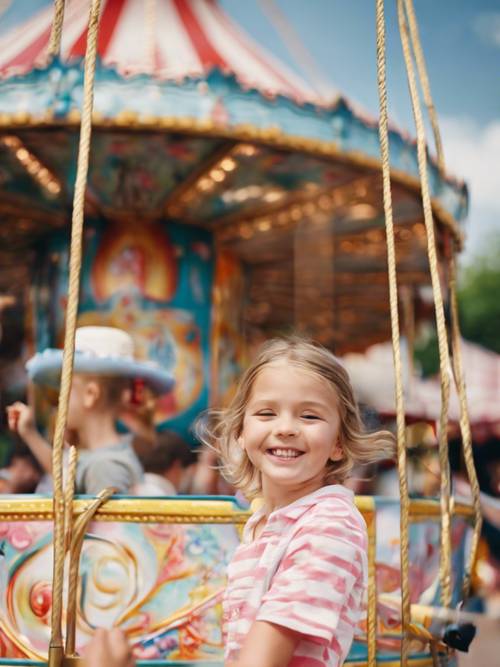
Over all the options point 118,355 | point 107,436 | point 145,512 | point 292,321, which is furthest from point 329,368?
point 292,321

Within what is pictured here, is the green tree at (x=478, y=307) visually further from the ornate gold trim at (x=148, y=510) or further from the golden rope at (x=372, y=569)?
the ornate gold trim at (x=148, y=510)

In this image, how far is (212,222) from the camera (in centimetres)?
578

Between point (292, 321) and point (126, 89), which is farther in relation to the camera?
point (292, 321)

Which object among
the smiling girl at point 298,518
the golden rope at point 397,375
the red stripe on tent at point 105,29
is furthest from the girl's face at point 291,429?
the red stripe on tent at point 105,29

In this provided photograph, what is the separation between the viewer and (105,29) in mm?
5004

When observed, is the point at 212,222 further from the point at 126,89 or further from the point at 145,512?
the point at 145,512

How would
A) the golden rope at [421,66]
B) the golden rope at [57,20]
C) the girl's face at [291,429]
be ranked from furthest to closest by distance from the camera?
the golden rope at [421,66]
the golden rope at [57,20]
the girl's face at [291,429]

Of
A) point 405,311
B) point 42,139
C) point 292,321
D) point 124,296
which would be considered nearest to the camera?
point 42,139

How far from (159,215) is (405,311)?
9.11ft

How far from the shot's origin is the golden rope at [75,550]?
1.71 metres

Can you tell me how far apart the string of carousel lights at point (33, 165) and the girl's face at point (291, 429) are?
3.60m

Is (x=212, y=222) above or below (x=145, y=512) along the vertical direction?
above

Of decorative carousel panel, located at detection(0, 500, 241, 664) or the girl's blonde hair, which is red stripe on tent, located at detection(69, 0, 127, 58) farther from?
the girl's blonde hair

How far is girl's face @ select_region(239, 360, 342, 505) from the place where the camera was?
4.10 ft
